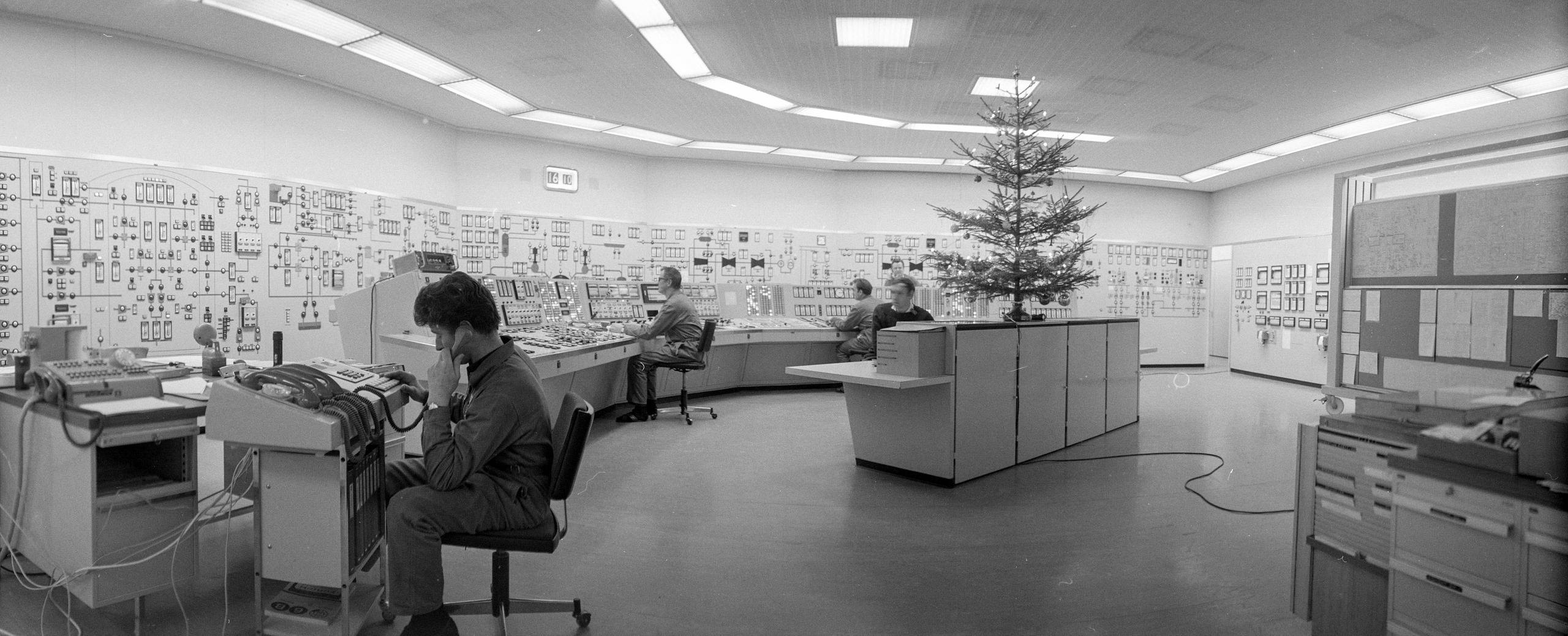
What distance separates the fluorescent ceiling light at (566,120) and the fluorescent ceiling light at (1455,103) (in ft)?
26.7

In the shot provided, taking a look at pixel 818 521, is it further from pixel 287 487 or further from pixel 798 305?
pixel 798 305

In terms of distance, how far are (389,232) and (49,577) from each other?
184 inches

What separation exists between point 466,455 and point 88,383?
1.42m

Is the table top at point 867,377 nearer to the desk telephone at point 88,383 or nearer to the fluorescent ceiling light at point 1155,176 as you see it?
the desk telephone at point 88,383

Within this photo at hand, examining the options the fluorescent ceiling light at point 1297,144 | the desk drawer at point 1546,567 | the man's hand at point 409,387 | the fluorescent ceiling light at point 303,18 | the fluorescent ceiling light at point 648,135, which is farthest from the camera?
the fluorescent ceiling light at point 1297,144

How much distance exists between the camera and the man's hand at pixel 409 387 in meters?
2.62

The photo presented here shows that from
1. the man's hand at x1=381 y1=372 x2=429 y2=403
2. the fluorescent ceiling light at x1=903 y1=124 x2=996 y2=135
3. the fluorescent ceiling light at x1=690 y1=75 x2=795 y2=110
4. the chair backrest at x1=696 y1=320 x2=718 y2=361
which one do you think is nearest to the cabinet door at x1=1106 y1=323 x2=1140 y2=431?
the fluorescent ceiling light at x1=903 y1=124 x2=996 y2=135

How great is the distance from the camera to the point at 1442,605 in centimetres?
175

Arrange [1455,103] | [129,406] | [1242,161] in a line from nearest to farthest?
[129,406] → [1455,103] → [1242,161]

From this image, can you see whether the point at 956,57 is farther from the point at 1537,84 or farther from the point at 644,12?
the point at 1537,84

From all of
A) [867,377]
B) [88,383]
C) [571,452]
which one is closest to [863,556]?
[867,377]

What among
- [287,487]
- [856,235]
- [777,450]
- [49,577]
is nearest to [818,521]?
[777,450]

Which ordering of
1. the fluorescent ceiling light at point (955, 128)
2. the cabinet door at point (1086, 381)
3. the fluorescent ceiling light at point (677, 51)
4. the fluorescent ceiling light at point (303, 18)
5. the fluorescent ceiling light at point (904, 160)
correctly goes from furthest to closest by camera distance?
the fluorescent ceiling light at point (904, 160) < the fluorescent ceiling light at point (955, 128) < the cabinet door at point (1086, 381) < the fluorescent ceiling light at point (677, 51) < the fluorescent ceiling light at point (303, 18)

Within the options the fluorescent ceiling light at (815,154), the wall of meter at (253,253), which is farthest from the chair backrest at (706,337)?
the fluorescent ceiling light at (815,154)
